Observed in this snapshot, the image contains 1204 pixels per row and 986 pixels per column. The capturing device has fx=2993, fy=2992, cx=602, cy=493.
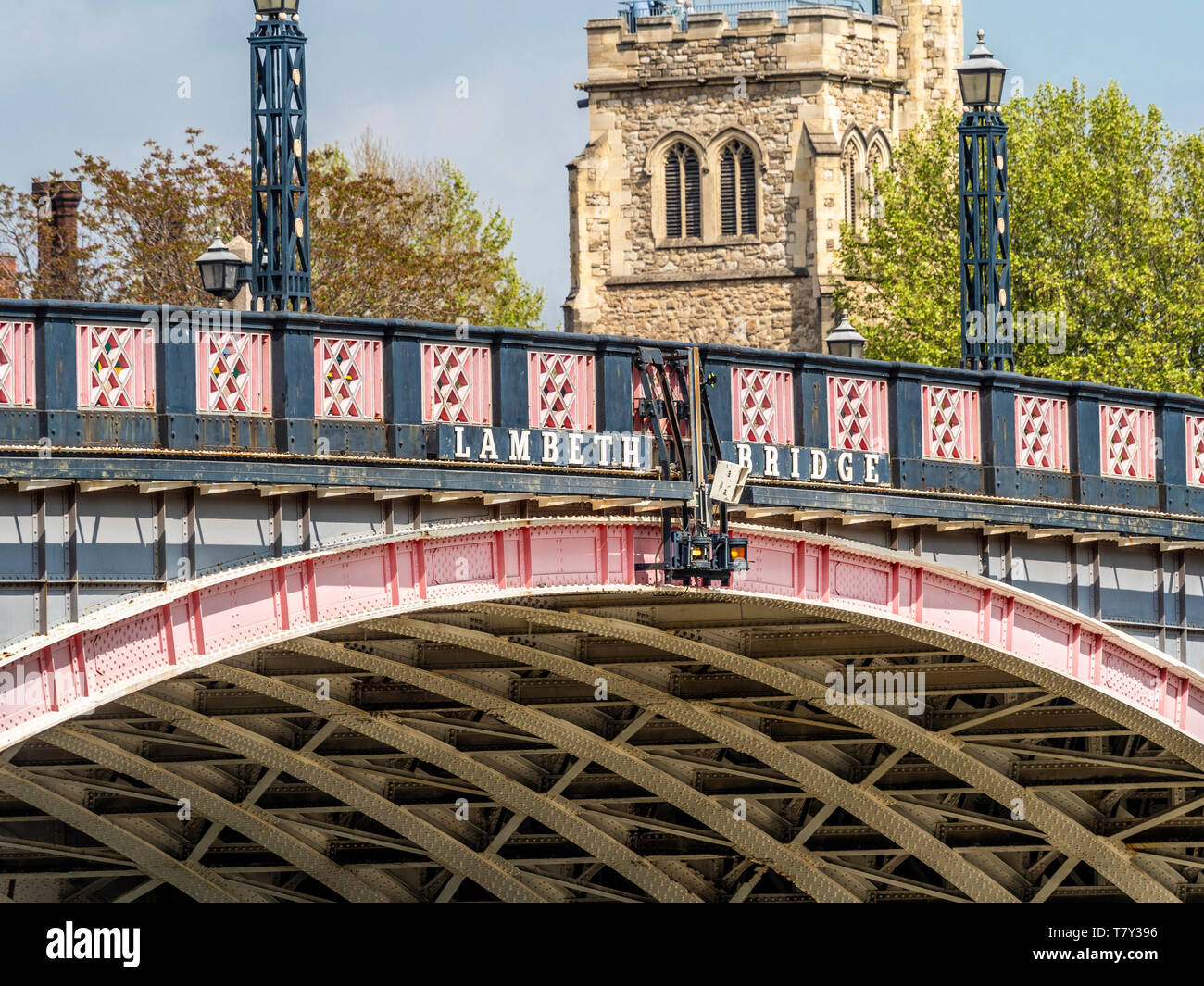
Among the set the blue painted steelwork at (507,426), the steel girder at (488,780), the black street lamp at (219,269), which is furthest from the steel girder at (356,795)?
the blue painted steelwork at (507,426)

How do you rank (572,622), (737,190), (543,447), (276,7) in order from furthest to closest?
(737,190) → (572,622) → (276,7) → (543,447)

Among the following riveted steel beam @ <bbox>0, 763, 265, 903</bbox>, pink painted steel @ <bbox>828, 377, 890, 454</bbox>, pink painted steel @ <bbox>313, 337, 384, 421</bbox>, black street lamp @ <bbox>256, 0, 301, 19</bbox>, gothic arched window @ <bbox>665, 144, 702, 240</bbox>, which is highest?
gothic arched window @ <bbox>665, 144, 702, 240</bbox>

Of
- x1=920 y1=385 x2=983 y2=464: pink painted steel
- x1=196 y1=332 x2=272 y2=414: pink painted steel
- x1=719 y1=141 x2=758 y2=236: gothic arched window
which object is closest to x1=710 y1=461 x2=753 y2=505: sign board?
x1=920 y1=385 x2=983 y2=464: pink painted steel

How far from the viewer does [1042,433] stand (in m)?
34.7

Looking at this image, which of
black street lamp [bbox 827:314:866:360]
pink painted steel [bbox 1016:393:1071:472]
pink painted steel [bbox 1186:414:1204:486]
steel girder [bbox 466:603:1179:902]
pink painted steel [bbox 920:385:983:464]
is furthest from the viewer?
black street lamp [bbox 827:314:866:360]

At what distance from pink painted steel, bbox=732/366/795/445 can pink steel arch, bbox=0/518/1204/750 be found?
43.8 inches

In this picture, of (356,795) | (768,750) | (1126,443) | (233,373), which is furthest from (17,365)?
(356,795)

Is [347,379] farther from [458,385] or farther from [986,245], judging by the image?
[986,245]

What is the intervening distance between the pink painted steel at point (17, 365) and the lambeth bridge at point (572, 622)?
0.11ft

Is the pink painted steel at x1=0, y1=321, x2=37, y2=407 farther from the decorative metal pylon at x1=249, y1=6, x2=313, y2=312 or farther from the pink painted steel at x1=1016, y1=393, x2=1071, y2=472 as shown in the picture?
the pink painted steel at x1=1016, y1=393, x2=1071, y2=472

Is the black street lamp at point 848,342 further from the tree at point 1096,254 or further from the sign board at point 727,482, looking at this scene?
the tree at point 1096,254

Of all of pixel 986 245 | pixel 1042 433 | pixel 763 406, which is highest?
pixel 986 245

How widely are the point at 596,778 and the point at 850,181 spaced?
198 ft

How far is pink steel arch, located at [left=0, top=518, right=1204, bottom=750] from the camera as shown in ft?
79.6
